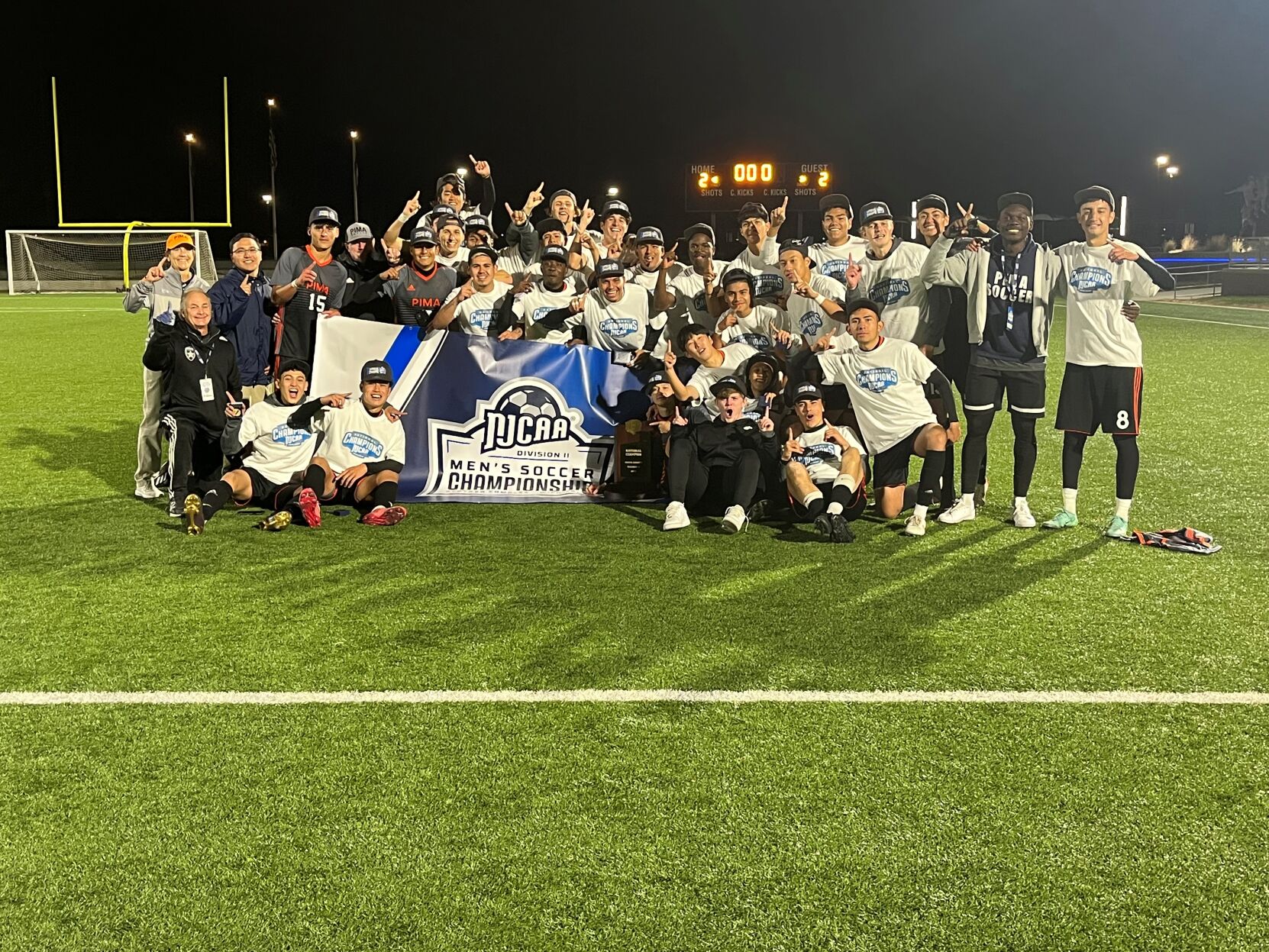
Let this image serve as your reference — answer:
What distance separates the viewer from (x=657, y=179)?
79.7 m

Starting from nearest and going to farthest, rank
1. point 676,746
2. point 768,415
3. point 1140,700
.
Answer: point 676,746 → point 1140,700 → point 768,415

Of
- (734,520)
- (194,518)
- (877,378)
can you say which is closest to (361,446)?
(194,518)

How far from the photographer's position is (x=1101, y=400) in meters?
7.38

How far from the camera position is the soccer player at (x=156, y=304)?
850 centimetres

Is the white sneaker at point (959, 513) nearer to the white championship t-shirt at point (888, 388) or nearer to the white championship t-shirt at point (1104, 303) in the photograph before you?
the white championship t-shirt at point (888, 388)

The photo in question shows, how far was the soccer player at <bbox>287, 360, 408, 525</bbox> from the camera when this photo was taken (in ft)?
26.1

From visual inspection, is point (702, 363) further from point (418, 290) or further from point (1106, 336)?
point (1106, 336)

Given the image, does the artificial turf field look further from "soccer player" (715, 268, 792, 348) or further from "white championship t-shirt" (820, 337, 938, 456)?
"soccer player" (715, 268, 792, 348)

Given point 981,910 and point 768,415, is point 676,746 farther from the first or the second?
point 768,415

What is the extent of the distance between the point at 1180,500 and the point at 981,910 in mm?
6270

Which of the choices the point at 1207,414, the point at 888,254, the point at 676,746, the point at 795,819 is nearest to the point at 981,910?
the point at 795,819

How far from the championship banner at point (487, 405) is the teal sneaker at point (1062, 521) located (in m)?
2.97

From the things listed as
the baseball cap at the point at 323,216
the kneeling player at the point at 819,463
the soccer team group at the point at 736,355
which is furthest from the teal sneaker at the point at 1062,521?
the baseball cap at the point at 323,216

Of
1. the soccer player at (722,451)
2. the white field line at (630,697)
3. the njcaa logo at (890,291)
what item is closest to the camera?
A: the white field line at (630,697)
